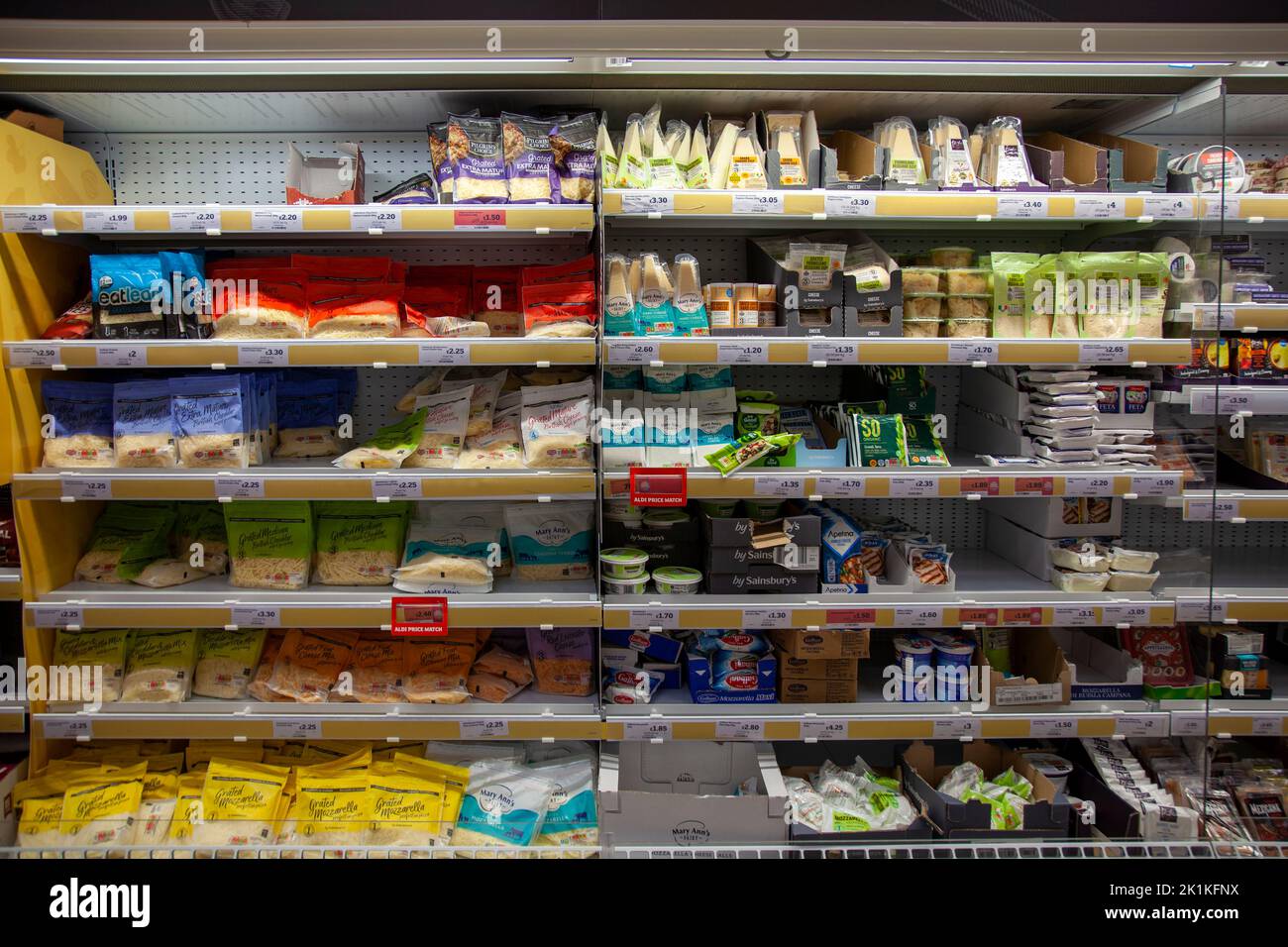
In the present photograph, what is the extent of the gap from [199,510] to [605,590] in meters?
1.56

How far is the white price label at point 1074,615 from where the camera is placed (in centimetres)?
261

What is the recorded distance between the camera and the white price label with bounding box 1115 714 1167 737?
2.60 metres

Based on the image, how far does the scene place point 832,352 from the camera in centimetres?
252

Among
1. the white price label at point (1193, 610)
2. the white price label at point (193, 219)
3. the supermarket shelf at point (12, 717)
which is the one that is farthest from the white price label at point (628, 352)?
the supermarket shelf at point (12, 717)

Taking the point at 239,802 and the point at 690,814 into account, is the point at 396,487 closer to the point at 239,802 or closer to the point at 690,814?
the point at 239,802

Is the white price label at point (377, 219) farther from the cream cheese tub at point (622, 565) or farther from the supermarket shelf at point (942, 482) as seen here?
the cream cheese tub at point (622, 565)

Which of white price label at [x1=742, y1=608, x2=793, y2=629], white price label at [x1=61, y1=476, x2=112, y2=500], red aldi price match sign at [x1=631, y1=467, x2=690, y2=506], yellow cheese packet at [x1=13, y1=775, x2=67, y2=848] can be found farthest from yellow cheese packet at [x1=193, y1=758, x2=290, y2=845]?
white price label at [x1=742, y1=608, x2=793, y2=629]

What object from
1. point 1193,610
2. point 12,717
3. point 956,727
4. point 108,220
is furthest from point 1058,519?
point 12,717

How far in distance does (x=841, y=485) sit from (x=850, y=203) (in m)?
0.87

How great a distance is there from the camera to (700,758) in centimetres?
272

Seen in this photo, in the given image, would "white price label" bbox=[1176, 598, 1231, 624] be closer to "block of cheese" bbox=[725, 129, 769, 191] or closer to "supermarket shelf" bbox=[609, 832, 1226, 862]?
"supermarket shelf" bbox=[609, 832, 1226, 862]

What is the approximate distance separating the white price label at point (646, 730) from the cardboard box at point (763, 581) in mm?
455

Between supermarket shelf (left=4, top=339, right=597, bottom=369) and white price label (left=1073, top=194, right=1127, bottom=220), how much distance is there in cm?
157
